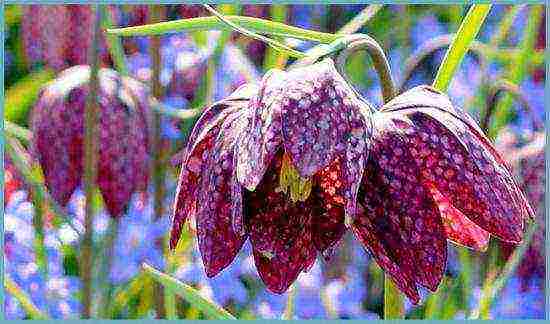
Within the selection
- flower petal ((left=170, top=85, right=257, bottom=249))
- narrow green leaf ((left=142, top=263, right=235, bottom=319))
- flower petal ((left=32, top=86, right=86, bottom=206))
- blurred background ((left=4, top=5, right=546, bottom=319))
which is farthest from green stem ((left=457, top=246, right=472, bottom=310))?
flower petal ((left=170, top=85, right=257, bottom=249))

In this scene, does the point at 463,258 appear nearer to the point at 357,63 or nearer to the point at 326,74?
the point at 357,63

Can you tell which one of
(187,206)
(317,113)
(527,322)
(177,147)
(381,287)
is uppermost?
(317,113)

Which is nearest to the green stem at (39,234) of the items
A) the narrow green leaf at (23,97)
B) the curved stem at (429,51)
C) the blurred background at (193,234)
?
the blurred background at (193,234)

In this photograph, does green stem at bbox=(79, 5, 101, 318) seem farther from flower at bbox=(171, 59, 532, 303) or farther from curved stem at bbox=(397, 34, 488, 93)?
flower at bbox=(171, 59, 532, 303)

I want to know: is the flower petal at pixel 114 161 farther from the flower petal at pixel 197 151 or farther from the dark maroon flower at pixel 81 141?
the flower petal at pixel 197 151

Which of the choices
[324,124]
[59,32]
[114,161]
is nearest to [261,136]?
[324,124]

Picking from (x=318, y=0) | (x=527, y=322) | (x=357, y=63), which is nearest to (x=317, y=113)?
(x=527, y=322)

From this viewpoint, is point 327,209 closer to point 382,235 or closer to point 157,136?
point 382,235
